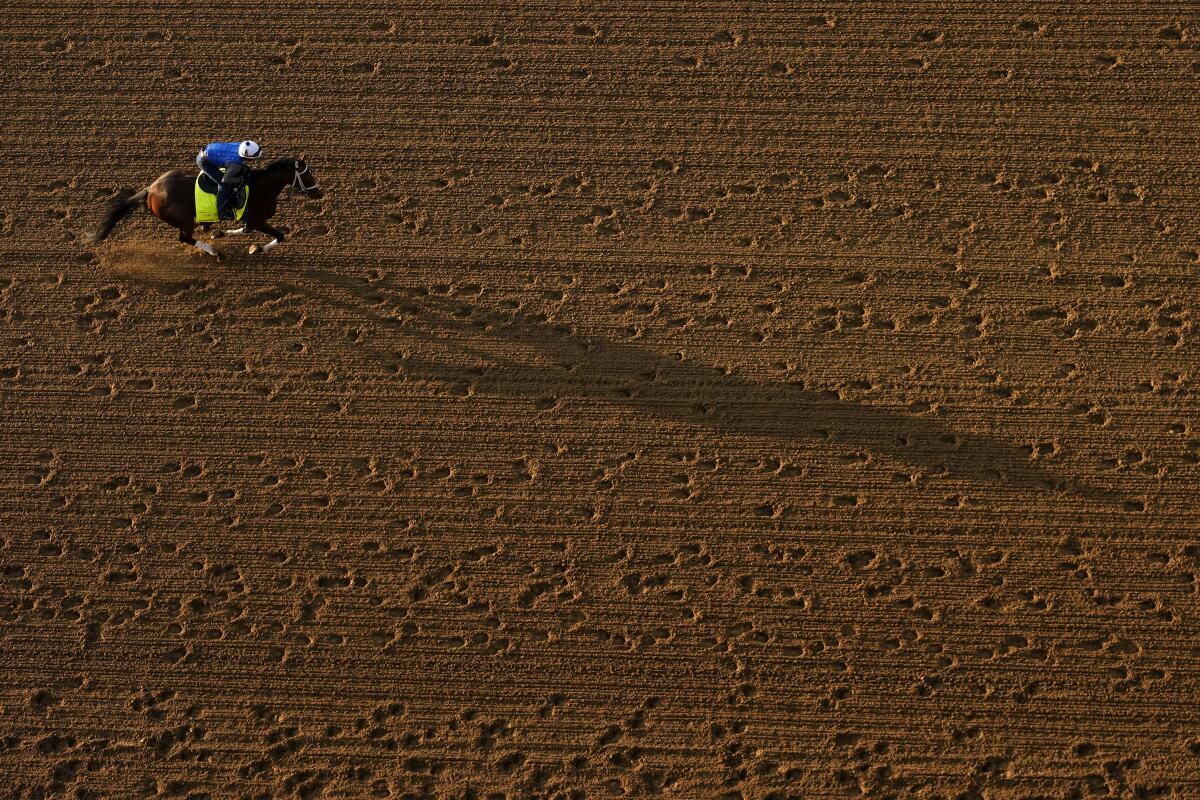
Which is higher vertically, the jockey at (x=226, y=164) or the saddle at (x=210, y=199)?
the jockey at (x=226, y=164)

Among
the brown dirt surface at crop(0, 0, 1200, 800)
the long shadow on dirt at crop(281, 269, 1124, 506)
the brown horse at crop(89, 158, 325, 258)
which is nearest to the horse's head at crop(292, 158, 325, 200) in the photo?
the brown horse at crop(89, 158, 325, 258)

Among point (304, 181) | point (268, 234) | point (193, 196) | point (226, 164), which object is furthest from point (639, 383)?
point (193, 196)

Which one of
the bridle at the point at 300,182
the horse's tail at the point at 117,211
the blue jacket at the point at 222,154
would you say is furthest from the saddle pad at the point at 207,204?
the horse's tail at the point at 117,211

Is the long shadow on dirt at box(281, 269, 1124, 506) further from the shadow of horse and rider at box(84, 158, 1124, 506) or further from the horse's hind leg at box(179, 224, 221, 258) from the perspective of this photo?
the horse's hind leg at box(179, 224, 221, 258)

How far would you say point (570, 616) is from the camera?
7.68 metres

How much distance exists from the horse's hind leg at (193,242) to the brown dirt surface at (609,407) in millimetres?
157

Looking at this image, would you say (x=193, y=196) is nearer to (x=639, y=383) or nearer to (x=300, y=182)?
(x=300, y=182)

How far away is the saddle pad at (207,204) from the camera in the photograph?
26.1 ft

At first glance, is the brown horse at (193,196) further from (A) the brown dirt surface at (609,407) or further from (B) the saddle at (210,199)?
(A) the brown dirt surface at (609,407)

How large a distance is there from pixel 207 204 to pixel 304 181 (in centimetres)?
72

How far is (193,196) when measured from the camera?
8117 mm

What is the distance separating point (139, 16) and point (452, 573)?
5.57m

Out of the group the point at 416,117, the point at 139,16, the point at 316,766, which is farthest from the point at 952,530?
the point at 139,16

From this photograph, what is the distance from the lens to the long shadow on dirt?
7.93 metres
